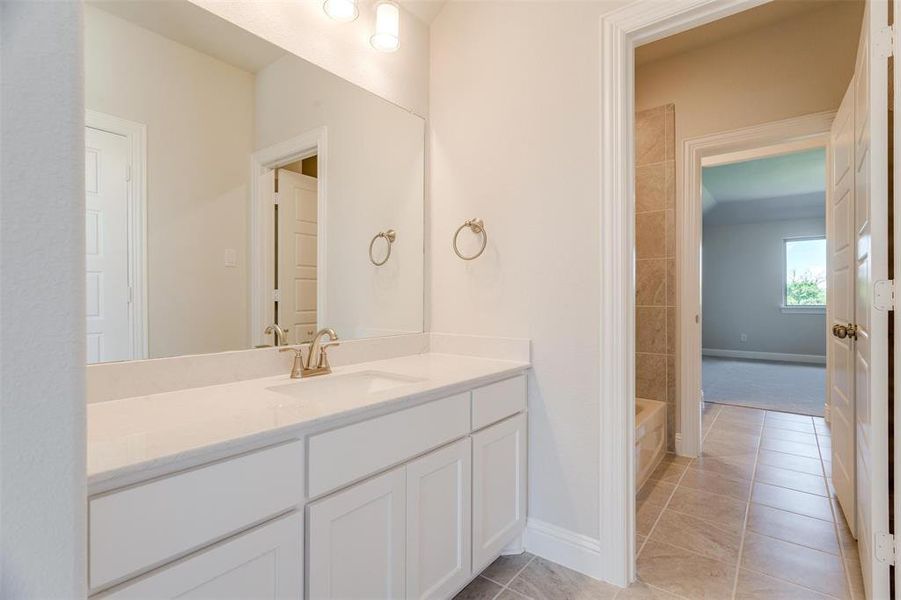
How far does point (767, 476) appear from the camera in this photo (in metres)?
2.59

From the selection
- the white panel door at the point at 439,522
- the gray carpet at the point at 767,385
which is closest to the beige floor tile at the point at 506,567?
the white panel door at the point at 439,522

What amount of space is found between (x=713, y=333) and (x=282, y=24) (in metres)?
8.56

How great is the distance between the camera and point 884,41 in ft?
4.27

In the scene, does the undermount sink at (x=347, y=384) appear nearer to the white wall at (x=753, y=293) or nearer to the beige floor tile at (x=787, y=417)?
the beige floor tile at (x=787, y=417)

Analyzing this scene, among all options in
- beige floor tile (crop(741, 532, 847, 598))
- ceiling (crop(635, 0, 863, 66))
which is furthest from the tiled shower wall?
beige floor tile (crop(741, 532, 847, 598))

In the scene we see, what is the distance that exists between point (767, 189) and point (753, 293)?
2.20 m

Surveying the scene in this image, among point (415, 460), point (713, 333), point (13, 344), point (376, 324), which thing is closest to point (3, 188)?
point (13, 344)

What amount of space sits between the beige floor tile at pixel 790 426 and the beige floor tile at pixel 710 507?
5.54 ft

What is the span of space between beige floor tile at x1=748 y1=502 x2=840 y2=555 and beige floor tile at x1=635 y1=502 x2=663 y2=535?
406 millimetres

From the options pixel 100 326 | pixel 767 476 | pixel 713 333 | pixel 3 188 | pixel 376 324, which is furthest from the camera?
Answer: pixel 713 333

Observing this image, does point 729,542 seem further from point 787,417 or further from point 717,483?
point 787,417

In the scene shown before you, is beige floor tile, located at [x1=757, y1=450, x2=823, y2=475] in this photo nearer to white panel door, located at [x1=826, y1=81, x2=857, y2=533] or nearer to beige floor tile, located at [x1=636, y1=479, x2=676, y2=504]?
white panel door, located at [x1=826, y1=81, x2=857, y2=533]

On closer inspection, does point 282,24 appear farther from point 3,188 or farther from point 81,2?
point 3,188

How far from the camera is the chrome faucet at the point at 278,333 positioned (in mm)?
1595
